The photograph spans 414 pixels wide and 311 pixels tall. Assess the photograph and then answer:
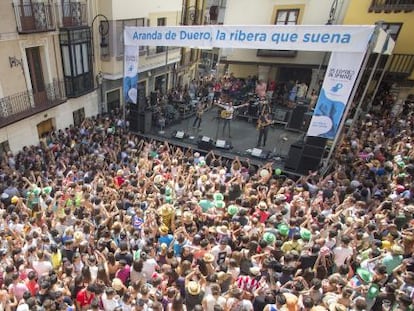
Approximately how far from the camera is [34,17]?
11.1 meters

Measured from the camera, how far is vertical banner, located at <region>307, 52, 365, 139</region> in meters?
8.60

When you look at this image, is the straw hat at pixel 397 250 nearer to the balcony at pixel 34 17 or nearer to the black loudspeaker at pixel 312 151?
the black loudspeaker at pixel 312 151

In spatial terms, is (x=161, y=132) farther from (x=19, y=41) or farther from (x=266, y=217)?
(x=266, y=217)

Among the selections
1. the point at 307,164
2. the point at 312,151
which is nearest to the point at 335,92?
the point at 312,151

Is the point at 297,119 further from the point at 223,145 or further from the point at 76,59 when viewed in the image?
the point at 76,59

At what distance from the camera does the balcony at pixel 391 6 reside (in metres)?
14.3

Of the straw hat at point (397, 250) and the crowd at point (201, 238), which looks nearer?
the crowd at point (201, 238)

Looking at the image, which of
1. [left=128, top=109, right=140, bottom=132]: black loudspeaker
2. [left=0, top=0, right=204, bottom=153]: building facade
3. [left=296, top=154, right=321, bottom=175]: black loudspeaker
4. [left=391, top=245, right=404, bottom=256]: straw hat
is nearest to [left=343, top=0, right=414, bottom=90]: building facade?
[left=296, top=154, right=321, bottom=175]: black loudspeaker

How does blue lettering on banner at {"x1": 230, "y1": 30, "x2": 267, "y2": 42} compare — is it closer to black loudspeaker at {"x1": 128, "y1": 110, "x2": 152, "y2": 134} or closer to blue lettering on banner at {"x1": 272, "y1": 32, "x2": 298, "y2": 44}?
blue lettering on banner at {"x1": 272, "y1": 32, "x2": 298, "y2": 44}

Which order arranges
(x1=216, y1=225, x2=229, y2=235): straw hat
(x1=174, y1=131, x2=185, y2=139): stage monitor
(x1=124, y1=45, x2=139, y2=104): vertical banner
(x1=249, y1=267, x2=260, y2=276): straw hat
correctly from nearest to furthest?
1. (x1=249, y1=267, x2=260, y2=276): straw hat
2. (x1=216, y1=225, x2=229, y2=235): straw hat
3. (x1=124, y1=45, x2=139, y2=104): vertical banner
4. (x1=174, y1=131, x2=185, y2=139): stage monitor

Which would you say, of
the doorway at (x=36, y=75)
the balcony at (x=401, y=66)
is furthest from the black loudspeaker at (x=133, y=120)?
the balcony at (x=401, y=66)

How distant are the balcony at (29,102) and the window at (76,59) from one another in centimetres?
47

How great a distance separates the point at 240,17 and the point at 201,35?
9223mm

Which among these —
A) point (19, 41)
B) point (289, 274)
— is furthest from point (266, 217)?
point (19, 41)
